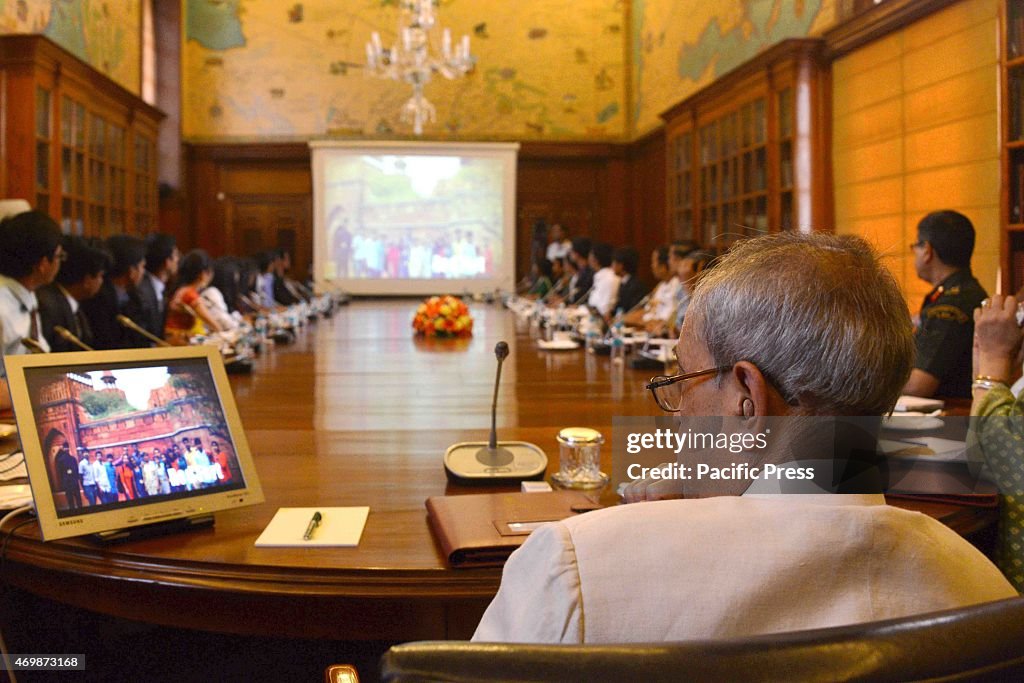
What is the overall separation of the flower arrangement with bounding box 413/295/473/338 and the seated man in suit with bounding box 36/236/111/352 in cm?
218

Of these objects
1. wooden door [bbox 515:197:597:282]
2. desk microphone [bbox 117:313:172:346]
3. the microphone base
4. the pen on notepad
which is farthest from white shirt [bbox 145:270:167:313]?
wooden door [bbox 515:197:597:282]

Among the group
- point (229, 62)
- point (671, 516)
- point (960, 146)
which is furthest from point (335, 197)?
point (671, 516)

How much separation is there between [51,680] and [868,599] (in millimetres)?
1622

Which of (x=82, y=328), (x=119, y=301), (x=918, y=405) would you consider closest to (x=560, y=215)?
(x=119, y=301)

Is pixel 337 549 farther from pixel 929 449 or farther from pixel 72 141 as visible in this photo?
pixel 72 141

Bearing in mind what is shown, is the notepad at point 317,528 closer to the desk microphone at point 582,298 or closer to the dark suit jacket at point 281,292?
the desk microphone at point 582,298

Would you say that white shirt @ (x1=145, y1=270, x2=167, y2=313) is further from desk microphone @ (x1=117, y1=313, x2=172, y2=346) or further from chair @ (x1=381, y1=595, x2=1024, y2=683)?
chair @ (x1=381, y1=595, x2=1024, y2=683)

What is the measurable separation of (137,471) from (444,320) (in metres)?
4.57

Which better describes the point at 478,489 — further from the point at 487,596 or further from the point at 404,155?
the point at 404,155

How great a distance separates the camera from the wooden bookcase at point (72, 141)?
25.0ft

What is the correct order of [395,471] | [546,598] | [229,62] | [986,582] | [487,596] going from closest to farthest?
1. [546,598]
2. [986,582]
3. [487,596]
4. [395,471]
5. [229,62]

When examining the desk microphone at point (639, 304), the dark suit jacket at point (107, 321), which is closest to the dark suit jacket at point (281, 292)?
the desk microphone at point (639, 304)

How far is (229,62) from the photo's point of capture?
12852mm

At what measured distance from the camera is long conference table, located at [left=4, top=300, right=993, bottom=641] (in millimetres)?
1373
